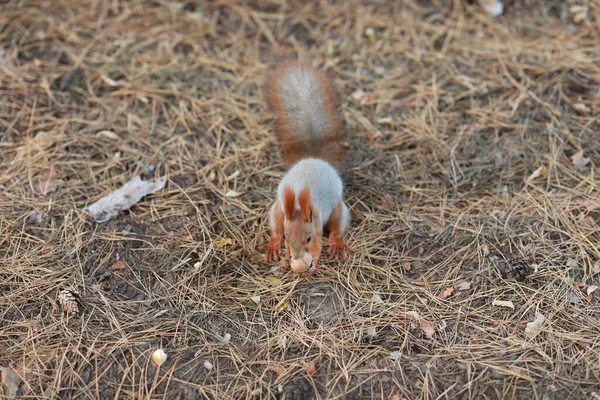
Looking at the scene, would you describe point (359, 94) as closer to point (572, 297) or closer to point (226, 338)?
point (572, 297)

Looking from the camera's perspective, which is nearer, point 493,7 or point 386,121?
point 386,121

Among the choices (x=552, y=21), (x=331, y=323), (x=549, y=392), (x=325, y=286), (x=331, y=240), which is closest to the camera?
(x=549, y=392)

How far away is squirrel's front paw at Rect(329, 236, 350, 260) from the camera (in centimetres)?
268

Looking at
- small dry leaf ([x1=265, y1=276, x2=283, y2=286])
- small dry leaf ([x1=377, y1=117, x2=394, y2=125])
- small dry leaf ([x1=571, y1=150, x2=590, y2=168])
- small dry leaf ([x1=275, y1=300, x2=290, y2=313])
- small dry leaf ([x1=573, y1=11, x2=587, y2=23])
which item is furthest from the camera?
small dry leaf ([x1=573, y1=11, x2=587, y2=23])

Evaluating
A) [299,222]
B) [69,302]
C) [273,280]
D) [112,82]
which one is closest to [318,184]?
[299,222]

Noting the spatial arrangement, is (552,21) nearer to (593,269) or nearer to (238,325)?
(593,269)

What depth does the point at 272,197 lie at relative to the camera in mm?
2986

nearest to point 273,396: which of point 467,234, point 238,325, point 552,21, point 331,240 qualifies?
point 238,325

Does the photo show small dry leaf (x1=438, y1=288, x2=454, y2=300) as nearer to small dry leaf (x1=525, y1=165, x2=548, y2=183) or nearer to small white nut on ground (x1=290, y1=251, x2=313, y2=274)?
small white nut on ground (x1=290, y1=251, x2=313, y2=274)

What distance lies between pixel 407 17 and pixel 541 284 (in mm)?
2340

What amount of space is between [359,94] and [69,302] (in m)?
2.13

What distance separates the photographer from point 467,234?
2.73 metres

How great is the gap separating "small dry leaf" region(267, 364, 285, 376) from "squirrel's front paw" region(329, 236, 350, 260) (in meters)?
0.64

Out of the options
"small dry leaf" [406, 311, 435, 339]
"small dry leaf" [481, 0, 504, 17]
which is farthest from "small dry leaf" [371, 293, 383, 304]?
"small dry leaf" [481, 0, 504, 17]
